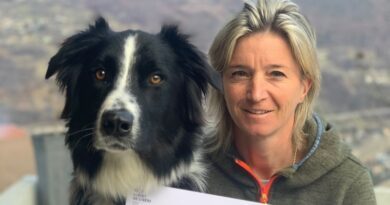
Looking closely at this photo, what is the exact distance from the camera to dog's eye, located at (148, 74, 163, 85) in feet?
4.94

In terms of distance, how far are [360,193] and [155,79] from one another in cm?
71


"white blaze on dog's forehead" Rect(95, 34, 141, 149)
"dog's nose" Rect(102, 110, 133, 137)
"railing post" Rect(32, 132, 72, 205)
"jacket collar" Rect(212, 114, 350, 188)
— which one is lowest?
"railing post" Rect(32, 132, 72, 205)

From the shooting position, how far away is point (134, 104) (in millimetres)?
1405

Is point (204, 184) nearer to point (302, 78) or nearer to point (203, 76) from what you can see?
point (203, 76)

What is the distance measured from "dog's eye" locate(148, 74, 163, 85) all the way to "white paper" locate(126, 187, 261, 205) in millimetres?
320

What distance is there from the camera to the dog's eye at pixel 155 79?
1505 millimetres

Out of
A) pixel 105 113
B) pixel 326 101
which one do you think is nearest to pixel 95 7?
pixel 326 101

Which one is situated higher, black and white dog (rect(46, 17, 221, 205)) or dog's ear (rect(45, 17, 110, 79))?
dog's ear (rect(45, 17, 110, 79))

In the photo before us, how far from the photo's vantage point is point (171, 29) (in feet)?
5.17

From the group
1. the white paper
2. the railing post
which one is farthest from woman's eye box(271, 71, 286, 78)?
the railing post

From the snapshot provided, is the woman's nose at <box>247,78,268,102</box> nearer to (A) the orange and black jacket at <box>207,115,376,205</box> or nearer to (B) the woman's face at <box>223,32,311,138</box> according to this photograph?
(B) the woman's face at <box>223,32,311,138</box>

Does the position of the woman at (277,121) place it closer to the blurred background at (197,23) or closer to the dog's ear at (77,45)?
the dog's ear at (77,45)

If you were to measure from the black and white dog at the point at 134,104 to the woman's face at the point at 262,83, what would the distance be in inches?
4.2

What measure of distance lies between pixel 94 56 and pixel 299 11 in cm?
67
